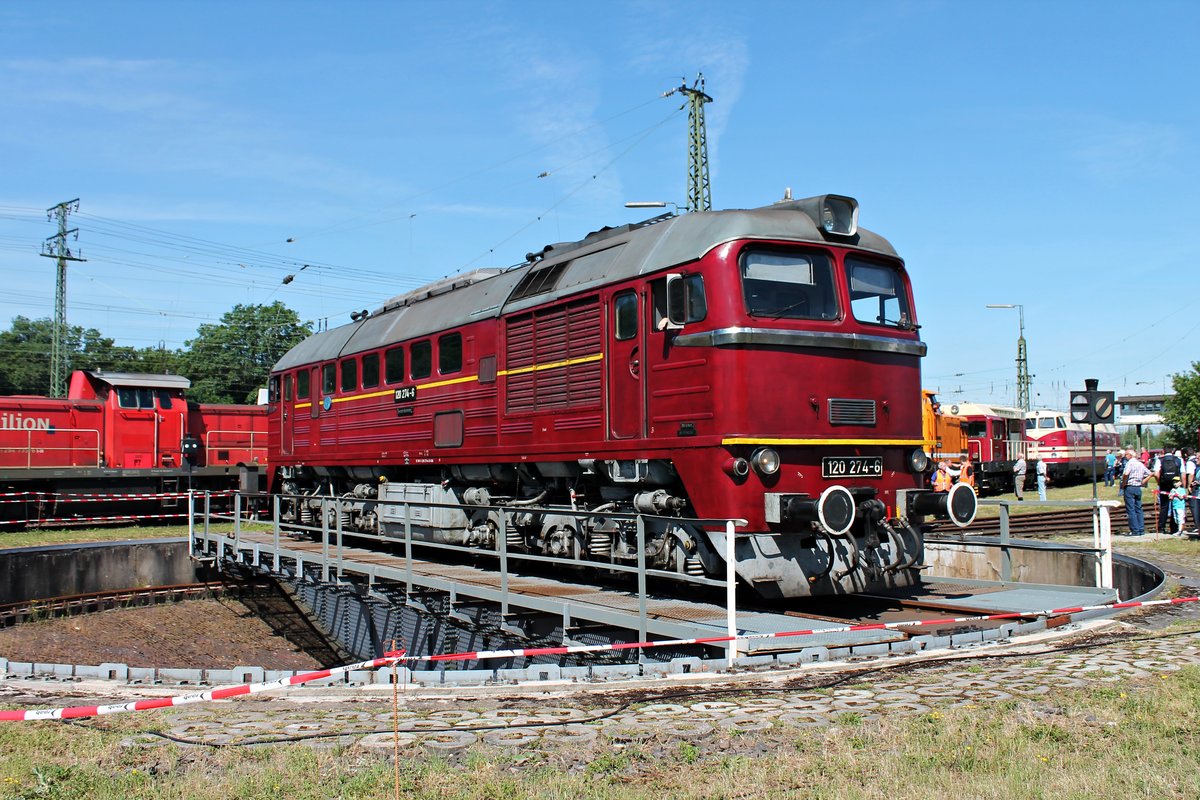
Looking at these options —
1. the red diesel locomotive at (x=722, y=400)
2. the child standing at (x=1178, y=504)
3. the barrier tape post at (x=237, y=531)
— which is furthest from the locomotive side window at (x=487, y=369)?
the child standing at (x=1178, y=504)

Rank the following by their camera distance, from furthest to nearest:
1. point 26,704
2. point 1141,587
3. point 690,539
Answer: point 1141,587, point 690,539, point 26,704

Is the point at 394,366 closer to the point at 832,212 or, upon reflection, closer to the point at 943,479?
the point at 832,212

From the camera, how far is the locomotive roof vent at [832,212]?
37.5 feet

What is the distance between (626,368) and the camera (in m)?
12.0

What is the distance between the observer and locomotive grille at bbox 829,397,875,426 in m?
11.1

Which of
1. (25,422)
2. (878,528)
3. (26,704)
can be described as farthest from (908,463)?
(25,422)

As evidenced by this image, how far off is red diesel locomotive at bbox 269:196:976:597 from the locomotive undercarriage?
1.1 inches

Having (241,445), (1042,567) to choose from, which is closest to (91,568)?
(241,445)

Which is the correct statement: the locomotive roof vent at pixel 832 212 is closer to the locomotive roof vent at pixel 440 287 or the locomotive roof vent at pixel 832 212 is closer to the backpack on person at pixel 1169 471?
the locomotive roof vent at pixel 440 287

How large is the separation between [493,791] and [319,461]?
1668cm

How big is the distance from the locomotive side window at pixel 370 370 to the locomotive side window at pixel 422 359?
1524mm

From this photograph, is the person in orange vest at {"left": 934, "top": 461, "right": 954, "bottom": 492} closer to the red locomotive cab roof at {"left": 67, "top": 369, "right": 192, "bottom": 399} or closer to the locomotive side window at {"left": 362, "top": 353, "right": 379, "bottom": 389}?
the locomotive side window at {"left": 362, "top": 353, "right": 379, "bottom": 389}

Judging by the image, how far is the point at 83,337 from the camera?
306 feet

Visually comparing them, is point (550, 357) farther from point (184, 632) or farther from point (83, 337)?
point (83, 337)
